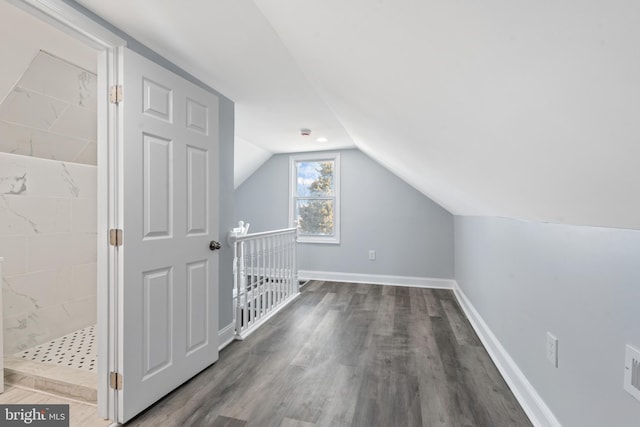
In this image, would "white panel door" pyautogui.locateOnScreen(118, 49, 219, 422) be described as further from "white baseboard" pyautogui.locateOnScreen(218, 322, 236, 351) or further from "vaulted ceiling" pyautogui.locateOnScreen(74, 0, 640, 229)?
"vaulted ceiling" pyautogui.locateOnScreen(74, 0, 640, 229)

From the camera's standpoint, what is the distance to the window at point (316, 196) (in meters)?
4.68

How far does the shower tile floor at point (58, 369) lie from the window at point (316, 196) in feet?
9.95

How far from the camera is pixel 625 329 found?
913mm

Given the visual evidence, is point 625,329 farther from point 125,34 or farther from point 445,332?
point 125,34

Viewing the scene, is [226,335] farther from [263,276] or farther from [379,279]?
[379,279]

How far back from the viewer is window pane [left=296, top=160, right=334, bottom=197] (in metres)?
4.75

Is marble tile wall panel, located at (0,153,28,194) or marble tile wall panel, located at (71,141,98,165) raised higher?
marble tile wall panel, located at (71,141,98,165)

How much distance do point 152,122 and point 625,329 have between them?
2.24 metres

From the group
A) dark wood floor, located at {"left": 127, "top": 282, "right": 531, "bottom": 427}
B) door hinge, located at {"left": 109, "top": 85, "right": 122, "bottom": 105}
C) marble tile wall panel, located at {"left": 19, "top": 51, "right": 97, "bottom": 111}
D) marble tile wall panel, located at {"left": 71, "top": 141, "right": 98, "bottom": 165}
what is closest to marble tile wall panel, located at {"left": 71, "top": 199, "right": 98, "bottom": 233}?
marble tile wall panel, located at {"left": 71, "top": 141, "right": 98, "bottom": 165}

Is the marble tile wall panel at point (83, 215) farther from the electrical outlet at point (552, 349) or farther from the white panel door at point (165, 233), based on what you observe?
the electrical outlet at point (552, 349)

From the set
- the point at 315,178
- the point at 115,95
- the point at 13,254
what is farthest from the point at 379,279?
the point at 13,254

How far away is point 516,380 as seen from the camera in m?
1.75

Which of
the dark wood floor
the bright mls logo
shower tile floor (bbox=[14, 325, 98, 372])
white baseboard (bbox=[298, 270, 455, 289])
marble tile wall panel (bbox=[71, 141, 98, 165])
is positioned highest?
marble tile wall panel (bbox=[71, 141, 98, 165])

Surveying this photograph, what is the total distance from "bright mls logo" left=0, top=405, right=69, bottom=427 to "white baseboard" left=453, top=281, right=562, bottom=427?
95.1 inches
